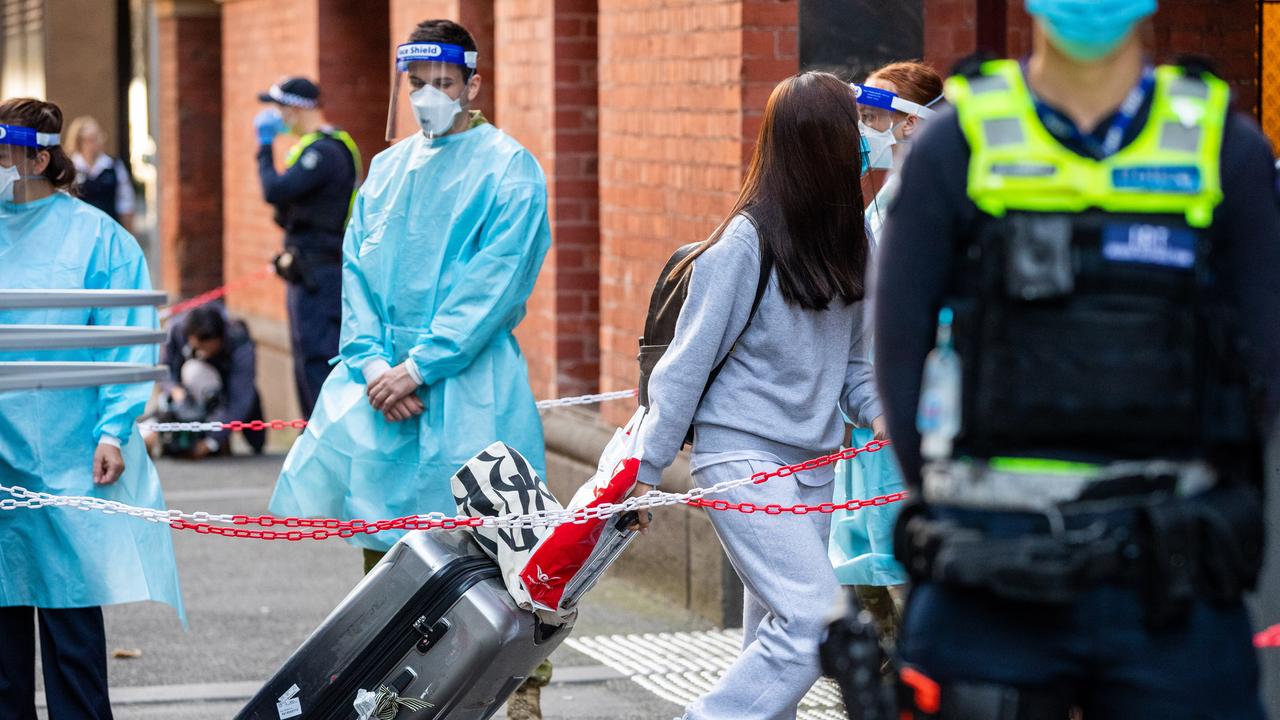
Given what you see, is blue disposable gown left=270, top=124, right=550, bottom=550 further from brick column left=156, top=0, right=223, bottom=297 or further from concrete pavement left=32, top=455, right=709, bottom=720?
brick column left=156, top=0, right=223, bottom=297

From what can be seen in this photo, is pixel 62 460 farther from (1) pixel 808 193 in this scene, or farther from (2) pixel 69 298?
(1) pixel 808 193

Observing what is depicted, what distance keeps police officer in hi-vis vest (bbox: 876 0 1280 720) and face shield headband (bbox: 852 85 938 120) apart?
8.48ft

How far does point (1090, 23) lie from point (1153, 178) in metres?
0.22

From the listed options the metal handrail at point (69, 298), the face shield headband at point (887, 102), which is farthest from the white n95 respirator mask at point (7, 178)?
the face shield headband at point (887, 102)

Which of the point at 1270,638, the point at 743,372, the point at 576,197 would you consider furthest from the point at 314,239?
the point at 1270,638

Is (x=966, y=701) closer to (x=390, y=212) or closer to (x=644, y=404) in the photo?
(x=644, y=404)

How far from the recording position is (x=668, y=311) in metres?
4.49

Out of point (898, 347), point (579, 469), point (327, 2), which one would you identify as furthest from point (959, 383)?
point (327, 2)

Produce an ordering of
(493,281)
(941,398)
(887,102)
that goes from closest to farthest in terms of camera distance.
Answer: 1. (941,398)
2. (887,102)
3. (493,281)

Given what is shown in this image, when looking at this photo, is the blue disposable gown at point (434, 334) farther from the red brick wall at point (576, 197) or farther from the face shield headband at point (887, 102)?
the red brick wall at point (576, 197)

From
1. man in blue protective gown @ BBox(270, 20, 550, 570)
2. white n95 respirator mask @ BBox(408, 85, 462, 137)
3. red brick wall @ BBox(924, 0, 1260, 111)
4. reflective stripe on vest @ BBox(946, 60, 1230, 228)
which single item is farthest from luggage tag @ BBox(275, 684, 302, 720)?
red brick wall @ BBox(924, 0, 1260, 111)

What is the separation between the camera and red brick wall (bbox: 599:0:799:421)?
6.84 metres

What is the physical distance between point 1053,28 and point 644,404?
2027 millimetres

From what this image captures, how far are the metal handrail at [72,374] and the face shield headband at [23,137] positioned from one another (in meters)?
0.63
